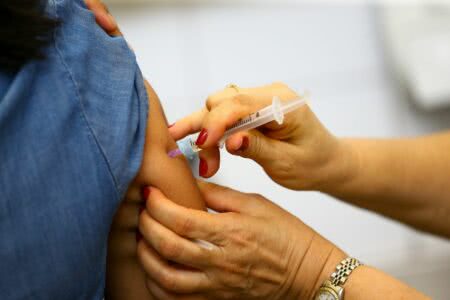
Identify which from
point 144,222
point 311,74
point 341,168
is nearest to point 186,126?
point 144,222

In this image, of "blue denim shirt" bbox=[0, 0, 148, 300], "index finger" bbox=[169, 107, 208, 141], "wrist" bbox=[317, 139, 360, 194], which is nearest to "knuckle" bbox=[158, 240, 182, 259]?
"blue denim shirt" bbox=[0, 0, 148, 300]

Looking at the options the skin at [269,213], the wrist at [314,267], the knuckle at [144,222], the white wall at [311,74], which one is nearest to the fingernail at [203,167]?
the skin at [269,213]

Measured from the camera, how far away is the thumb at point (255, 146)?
90cm

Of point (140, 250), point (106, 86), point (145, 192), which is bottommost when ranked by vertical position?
point (140, 250)

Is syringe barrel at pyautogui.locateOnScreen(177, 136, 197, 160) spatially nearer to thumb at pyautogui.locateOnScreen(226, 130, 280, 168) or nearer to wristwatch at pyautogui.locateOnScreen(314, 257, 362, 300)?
thumb at pyautogui.locateOnScreen(226, 130, 280, 168)

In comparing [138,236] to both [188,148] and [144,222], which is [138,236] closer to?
[144,222]

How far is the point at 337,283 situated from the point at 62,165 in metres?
0.53

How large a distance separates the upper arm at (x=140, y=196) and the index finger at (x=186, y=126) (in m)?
0.10

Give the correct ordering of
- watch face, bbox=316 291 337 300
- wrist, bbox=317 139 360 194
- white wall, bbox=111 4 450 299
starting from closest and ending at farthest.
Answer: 1. watch face, bbox=316 291 337 300
2. wrist, bbox=317 139 360 194
3. white wall, bbox=111 4 450 299

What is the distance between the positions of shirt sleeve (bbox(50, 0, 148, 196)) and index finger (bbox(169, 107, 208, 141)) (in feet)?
0.54

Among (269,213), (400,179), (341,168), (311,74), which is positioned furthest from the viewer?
(311,74)

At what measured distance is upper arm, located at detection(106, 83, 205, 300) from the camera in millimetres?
862

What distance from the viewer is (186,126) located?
1.02 meters

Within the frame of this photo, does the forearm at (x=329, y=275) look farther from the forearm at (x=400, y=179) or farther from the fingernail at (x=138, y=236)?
the fingernail at (x=138, y=236)
